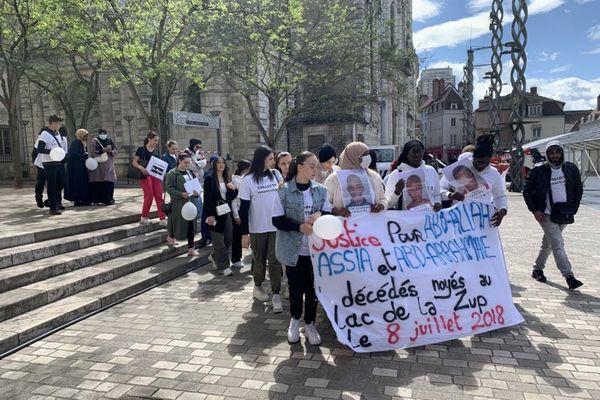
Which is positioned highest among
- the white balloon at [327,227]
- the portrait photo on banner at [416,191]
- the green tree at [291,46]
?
the green tree at [291,46]

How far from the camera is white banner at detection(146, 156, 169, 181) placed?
26.8 feet

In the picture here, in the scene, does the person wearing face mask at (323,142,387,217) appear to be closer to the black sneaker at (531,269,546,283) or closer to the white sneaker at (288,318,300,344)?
the white sneaker at (288,318,300,344)

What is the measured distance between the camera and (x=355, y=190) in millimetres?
4719

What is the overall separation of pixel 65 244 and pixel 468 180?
→ 5921 mm

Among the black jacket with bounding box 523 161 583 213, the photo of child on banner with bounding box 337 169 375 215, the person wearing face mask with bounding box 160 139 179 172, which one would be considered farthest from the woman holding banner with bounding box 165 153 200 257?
the black jacket with bounding box 523 161 583 213

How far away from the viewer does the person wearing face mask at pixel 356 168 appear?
4.64 metres

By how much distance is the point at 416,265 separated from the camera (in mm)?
4527

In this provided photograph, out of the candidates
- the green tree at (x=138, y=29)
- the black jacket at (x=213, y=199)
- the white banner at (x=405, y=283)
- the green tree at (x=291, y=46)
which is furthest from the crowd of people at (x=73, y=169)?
the green tree at (x=291, y=46)

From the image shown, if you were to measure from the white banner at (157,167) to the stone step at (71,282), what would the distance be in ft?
4.72

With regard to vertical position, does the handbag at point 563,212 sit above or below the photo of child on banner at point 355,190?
below

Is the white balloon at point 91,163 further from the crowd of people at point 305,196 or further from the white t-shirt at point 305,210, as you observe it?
the white t-shirt at point 305,210

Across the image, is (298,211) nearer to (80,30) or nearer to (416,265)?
(416,265)

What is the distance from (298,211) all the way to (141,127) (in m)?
29.3

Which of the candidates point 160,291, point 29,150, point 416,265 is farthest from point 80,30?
point 29,150
